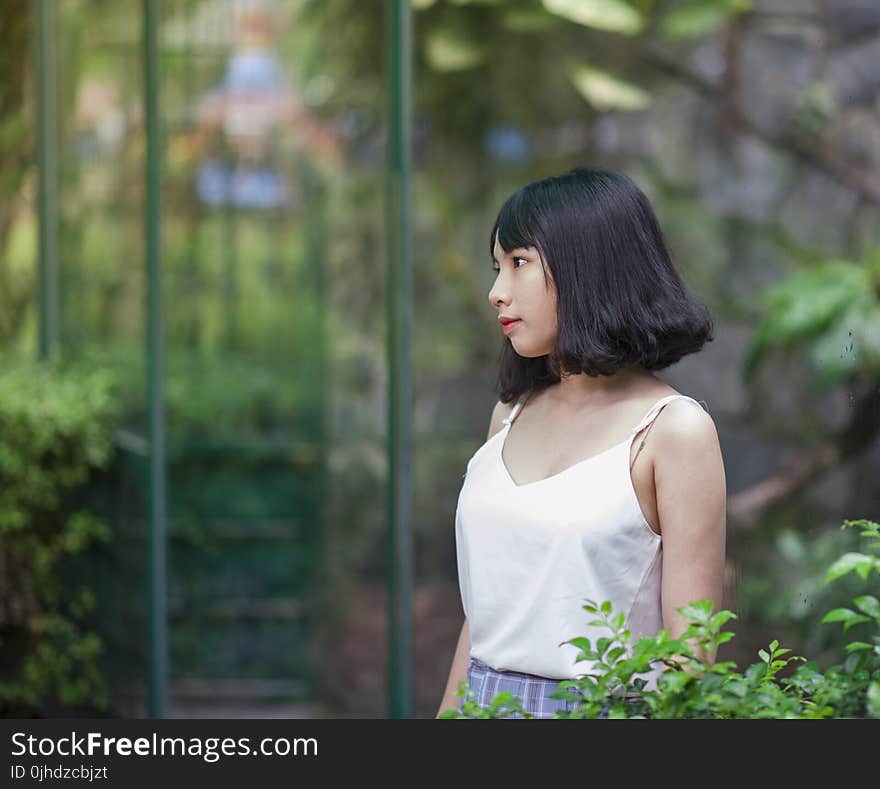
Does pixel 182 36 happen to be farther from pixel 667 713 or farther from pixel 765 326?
pixel 667 713

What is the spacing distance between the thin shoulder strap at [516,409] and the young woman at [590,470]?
111 mm

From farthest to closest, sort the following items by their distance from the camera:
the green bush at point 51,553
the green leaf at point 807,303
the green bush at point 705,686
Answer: the green bush at point 51,553 → the green leaf at point 807,303 → the green bush at point 705,686

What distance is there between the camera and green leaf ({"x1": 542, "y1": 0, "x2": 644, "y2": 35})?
3658 mm

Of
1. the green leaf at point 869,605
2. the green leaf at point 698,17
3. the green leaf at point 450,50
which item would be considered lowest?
the green leaf at point 869,605

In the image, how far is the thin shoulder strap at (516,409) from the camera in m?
2.07

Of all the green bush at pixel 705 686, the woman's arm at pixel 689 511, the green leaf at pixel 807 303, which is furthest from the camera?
the green leaf at pixel 807 303

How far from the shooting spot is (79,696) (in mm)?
5223

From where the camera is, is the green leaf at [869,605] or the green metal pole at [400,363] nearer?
the green leaf at [869,605]

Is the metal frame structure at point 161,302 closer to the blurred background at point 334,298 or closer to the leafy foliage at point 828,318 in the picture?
the blurred background at point 334,298

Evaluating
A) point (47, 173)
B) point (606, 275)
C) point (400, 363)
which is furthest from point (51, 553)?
point (606, 275)

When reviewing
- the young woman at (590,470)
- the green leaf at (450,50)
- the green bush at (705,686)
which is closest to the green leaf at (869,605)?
the green bush at (705,686)

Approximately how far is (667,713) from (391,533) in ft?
8.18

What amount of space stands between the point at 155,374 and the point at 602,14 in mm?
2146

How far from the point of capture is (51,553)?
5215 mm
